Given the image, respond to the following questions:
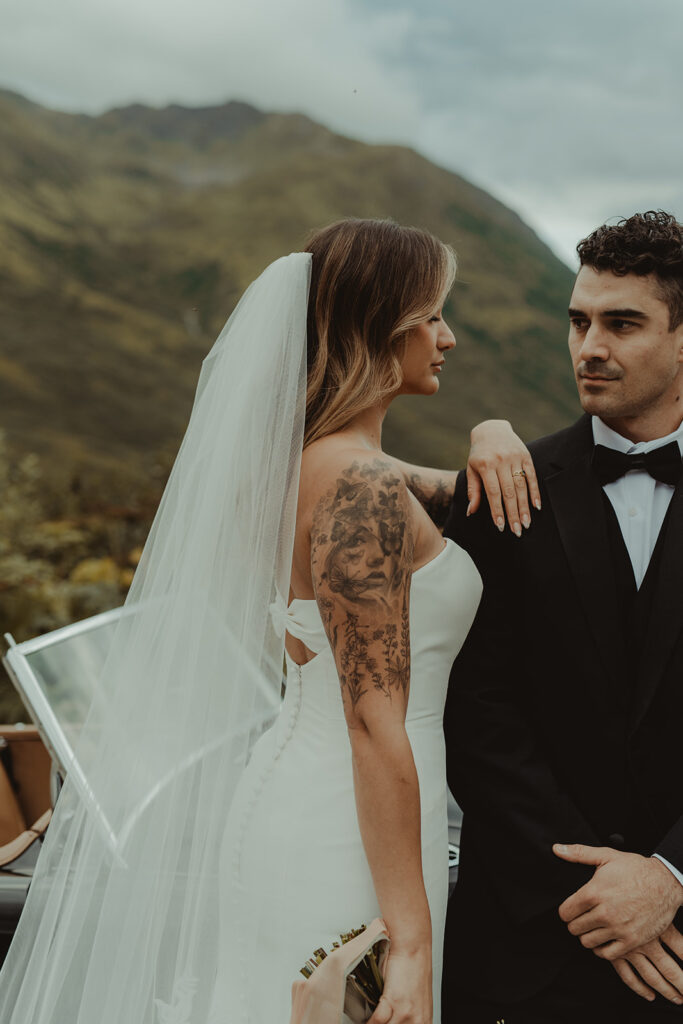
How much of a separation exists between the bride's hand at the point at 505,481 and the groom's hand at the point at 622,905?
698 millimetres

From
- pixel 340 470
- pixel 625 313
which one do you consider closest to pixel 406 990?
pixel 340 470

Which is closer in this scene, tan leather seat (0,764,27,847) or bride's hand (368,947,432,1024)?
bride's hand (368,947,432,1024)

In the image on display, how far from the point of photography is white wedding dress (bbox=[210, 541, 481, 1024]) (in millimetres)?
1717

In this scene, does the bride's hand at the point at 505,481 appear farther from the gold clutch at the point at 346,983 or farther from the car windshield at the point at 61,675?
the car windshield at the point at 61,675

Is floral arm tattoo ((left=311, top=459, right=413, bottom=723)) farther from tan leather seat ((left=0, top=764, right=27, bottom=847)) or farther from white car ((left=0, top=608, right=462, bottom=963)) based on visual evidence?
tan leather seat ((left=0, top=764, right=27, bottom=847))

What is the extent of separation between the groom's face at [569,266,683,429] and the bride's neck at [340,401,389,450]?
44 centimetres

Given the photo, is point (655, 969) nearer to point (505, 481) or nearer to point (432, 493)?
point (505, 481)

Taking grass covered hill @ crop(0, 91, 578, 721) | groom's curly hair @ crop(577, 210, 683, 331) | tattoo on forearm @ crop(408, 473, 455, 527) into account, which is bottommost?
tattoo on forearm @ crop(408, 473, 455, 527)

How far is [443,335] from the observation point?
193cm

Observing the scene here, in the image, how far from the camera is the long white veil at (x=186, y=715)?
179 centimetres

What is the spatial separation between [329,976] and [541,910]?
50 cm

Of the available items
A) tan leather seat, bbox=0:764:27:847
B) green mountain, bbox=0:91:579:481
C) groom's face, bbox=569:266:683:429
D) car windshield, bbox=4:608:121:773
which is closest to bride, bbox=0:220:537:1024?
groom's face, bbox=569:266:683:429

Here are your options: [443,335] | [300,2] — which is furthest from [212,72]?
[443,335]

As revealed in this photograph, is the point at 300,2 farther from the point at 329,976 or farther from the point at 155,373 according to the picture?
the point at 329,976
